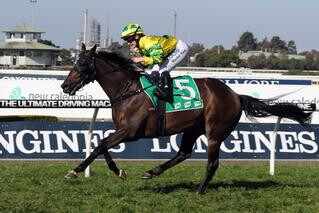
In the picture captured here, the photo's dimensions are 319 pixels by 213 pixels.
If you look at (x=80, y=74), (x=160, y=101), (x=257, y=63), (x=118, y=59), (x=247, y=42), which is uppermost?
(x=118, y=59)

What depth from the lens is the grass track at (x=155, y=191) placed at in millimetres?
5867

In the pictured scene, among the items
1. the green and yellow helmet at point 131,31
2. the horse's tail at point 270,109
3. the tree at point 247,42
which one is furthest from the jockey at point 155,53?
the tree at point 247,42

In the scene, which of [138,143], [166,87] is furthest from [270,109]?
[138,143]

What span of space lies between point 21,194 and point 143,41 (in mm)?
1995

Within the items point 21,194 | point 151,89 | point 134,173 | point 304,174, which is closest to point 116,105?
point 151,89

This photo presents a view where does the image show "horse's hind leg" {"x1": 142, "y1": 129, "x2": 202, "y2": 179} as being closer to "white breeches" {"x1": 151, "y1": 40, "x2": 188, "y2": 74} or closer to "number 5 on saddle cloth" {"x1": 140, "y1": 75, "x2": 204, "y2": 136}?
"number 5 on saddle cloth" {"x1": 140, "y1": 75, "x2": 204, "y2": 136}

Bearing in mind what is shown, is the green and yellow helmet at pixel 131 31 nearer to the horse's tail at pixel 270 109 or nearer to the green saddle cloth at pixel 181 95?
the green saddle cloth at pixel 181 95

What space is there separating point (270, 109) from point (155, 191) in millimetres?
1780

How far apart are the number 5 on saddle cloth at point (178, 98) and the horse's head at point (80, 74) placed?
0.56m

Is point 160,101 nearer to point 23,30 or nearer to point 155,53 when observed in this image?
point 155,53

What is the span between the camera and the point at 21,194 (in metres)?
6.41

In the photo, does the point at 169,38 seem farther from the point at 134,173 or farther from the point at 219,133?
the point at 134,173

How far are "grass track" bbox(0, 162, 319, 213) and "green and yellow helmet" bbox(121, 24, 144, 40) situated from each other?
162cm

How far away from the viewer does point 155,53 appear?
6566 millimetres
